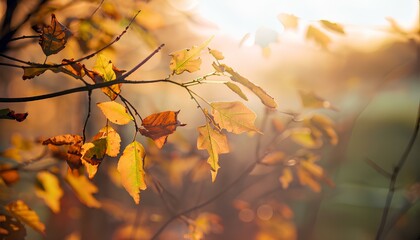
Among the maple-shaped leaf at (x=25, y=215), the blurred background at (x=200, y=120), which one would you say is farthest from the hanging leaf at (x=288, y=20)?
the maple-shaped leaf at (x=25, y=215)

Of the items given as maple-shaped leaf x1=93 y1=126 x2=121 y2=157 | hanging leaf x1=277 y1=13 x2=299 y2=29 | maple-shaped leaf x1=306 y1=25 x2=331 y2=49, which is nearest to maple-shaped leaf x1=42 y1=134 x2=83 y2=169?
maple-shaped leaf x1=93 y1=126 x2=121 y2=157

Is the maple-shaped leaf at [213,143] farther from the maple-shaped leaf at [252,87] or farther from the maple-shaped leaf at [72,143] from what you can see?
the maple-shaped leaf at [72,143]

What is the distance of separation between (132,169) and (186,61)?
20cm

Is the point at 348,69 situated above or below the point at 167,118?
below

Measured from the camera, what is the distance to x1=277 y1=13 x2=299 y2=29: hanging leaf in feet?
3.02

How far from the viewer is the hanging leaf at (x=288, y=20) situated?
92 cm

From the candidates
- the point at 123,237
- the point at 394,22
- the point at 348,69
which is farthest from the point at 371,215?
the point at 394,22

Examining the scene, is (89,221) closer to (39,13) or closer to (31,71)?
(39,13)

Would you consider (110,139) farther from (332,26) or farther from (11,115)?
(332,26)

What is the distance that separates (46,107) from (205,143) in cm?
518

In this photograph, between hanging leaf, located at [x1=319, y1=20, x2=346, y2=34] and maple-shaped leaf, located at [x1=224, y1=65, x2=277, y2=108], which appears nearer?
maple-shaped leaf, located at [x1=224, y1=65, x2=277, y2=108]

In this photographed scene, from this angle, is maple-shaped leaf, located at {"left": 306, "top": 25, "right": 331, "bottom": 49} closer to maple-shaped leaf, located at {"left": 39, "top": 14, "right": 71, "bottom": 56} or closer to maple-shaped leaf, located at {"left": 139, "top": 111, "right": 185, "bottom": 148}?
maple-shaped leaf, located at {"left": 139, "top": 111, "right": 185, "bottom": 148}

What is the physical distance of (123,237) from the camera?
2152 millimetres

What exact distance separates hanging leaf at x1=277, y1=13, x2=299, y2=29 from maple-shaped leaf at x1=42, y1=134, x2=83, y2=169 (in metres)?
0.52
